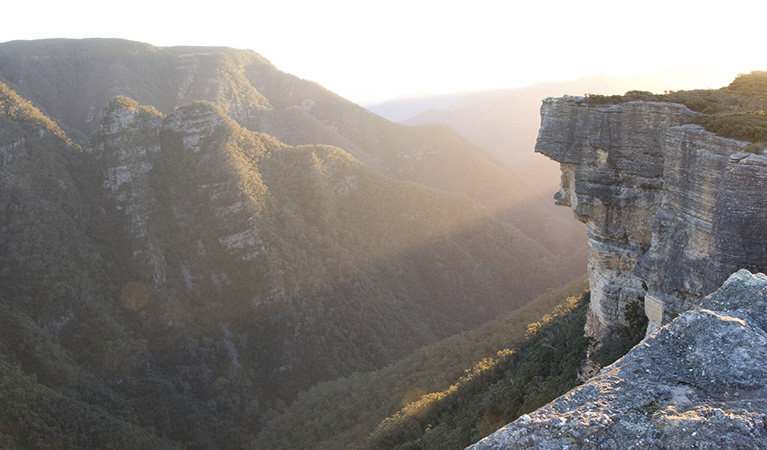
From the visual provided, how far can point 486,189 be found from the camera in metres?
131

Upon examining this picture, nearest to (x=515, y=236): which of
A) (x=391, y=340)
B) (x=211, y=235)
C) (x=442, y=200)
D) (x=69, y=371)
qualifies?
(x=442, y=200)

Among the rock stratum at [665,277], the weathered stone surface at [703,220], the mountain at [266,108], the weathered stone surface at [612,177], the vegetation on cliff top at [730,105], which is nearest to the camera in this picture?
the rock stratum at [665,277]

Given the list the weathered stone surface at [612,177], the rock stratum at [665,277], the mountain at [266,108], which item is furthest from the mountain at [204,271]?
the rock stratum at [665,277]

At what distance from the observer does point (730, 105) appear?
2306cm

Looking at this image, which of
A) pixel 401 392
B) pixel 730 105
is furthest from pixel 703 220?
pixel 401 392

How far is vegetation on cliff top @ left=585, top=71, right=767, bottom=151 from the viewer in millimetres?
17750

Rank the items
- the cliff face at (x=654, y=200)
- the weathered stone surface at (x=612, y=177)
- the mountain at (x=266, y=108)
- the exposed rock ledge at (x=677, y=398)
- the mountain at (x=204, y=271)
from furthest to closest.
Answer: the mountain at (x=266, y=108)
the mountain at (x=204, y=271)
the weathered stone surface at (x=612, y=177)
the cliff face at (x=654, y=200)
the exposed rock ledge at (x=677, y=398)

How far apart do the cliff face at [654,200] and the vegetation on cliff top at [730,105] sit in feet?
2.26

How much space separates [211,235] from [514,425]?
82535mm

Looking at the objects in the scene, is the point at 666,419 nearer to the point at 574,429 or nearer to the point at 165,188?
the point at 574,429

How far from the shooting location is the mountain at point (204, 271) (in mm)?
59438

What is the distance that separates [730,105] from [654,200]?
5.74 m

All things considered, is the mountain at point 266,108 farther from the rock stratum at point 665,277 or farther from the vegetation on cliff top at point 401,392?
the rock stratum at point 665,277

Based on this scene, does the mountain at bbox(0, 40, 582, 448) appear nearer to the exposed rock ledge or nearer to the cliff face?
the cliff face
